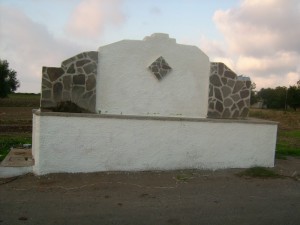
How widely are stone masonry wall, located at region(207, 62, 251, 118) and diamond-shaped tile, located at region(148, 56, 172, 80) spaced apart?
4.80 ft

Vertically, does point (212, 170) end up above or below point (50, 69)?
below

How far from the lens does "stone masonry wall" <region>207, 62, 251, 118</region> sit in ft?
36.4

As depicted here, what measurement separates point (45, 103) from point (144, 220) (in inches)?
187

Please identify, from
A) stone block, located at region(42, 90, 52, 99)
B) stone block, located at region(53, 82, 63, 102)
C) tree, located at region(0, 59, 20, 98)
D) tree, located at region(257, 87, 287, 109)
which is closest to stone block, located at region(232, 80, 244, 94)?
stone block, located at region(53, 82, 63, 102)

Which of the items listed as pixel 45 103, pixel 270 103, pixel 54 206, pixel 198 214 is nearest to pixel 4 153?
pixel 45 103

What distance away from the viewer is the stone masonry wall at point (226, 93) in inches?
437

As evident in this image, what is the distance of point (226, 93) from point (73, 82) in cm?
464

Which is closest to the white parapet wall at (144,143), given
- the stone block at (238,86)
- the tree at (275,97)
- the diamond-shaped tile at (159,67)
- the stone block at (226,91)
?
the stone block at (226,91)

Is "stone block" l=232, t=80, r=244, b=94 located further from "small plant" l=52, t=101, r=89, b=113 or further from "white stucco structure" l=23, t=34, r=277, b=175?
"small plant" l=52, t=101, r=89, b=113

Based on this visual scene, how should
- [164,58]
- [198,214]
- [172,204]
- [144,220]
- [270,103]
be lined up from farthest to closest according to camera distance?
1. [270,103]
2. [164,58]
3. [172,204]
4. [198,214]
5. [144,220]

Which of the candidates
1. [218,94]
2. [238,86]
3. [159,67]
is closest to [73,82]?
[159,67]

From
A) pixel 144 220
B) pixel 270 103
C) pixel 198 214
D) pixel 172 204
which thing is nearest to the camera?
pixel 144 220

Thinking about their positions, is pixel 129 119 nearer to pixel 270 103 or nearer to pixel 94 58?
pixel 94 58

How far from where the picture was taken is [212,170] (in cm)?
1015
